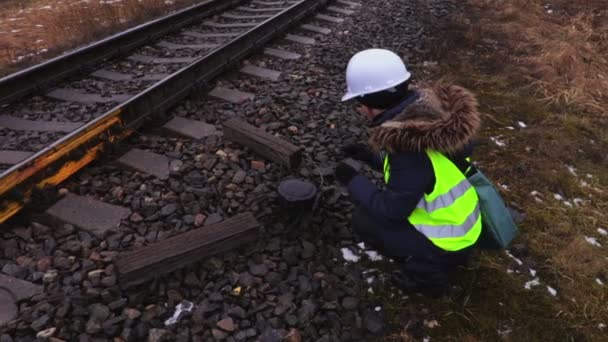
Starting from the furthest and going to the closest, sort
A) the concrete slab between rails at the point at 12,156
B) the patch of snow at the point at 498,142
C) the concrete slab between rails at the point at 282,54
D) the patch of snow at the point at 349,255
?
the concrete slab between rails at the point at 282,54 < the patch of snow at the point at 498,142 < the concrete slab between rails at the point at 12,156 < the patch of snow at the point at 349,255

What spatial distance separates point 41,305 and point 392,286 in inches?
84.0

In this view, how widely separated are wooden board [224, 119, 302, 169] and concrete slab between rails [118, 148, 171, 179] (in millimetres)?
626

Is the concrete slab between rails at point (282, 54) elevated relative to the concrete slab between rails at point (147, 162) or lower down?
elevated

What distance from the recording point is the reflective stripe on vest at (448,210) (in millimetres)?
2553

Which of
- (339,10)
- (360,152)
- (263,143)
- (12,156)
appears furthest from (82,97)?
(339,10)

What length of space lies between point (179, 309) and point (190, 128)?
2.13 meters

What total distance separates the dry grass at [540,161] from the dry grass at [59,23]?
16.7 feet

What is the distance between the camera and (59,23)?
8039mm

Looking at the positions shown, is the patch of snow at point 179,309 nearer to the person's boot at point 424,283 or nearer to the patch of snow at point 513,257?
the person's boot at point 424,283

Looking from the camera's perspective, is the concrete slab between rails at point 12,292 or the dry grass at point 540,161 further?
the dry grass at point 540,161

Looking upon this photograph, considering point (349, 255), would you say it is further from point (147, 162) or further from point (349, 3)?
point (349, 3)

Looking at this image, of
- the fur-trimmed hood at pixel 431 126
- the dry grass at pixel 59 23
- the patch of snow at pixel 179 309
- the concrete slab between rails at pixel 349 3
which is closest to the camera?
the fur-trimmed hood at pixel 431 126

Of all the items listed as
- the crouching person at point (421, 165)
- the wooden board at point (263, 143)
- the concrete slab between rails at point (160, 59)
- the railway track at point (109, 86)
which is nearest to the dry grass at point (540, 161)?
the crouching person at point (421, 165)

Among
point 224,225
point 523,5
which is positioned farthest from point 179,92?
point 523,5
